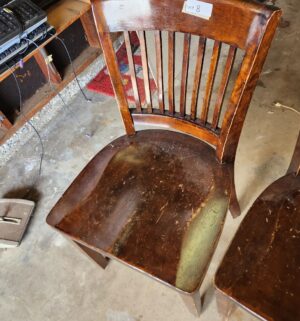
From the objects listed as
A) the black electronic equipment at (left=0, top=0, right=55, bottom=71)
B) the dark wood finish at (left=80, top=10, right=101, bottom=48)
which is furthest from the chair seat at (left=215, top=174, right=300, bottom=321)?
the dark wood finish at (left=80, top=10, right=101, bottom=48)

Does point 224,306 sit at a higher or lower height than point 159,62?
lower

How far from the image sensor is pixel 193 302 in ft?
2.98

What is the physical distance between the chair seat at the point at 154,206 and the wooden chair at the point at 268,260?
71mm

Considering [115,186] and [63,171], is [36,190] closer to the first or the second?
[63,171]

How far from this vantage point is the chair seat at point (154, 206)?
2.72 ft

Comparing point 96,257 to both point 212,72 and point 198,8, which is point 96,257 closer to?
point 212,72

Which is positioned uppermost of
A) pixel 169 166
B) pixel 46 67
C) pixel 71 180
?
pixel 169 166

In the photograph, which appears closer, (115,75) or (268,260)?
(268,260)

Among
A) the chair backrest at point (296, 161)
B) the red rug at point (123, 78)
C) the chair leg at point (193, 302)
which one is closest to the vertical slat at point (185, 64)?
the chair backrest at point (296, 161)

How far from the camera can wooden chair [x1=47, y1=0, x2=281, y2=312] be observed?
0.76 metres

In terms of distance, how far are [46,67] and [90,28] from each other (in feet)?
1.32

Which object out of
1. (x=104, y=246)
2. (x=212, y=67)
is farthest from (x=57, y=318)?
(x=212, y=67)

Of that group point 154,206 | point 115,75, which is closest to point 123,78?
point 115,75

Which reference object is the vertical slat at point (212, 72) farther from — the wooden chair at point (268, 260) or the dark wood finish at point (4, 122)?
the dark wood finish at point (4, 122)
